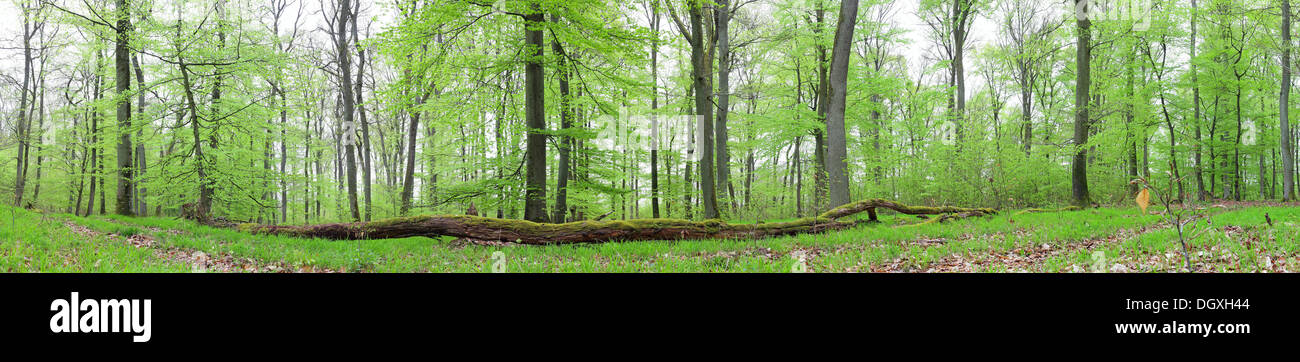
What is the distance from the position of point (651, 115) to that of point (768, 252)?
1283cm

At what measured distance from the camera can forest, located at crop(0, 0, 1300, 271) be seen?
8.44 metres

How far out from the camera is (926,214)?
395 inches

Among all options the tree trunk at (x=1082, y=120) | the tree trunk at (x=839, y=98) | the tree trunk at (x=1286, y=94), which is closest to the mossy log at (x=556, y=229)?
the tree trunk at (x=839, y=98)

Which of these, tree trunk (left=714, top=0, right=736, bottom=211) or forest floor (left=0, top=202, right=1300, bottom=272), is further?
tree trunk (left=714, top=0, right=736, bottom=211)

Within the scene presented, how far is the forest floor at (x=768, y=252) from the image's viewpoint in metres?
4.71

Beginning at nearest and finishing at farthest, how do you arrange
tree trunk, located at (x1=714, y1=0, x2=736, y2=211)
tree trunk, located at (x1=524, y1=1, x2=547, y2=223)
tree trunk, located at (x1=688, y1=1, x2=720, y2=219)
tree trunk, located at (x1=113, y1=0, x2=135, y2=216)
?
tree trunk, located at (x1=524, y1=1, x2=547, y2=223) → tree trunk, located at (x1=688, y1=1, x2=720, y2=219) → tree trunk, located at (x1=113, y1=0, x2=135, y2=216) → tree trunk, located at (x1=714, y1=0, x2=736, y2=211)

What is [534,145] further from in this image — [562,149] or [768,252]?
[768,252]

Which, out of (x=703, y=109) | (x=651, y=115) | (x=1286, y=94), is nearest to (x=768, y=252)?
(x=703, y=109)

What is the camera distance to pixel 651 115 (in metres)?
18.6

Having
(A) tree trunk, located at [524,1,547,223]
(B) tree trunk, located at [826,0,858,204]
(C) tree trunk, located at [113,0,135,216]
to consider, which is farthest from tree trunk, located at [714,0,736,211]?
(C) tree trunk, located at [113,0,135,216]

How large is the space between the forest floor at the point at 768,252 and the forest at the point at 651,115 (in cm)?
16

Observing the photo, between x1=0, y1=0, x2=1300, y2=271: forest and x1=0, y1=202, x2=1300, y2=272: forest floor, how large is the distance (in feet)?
0.54

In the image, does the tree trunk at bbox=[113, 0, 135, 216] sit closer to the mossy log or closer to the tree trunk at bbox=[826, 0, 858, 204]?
the mossy log
